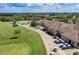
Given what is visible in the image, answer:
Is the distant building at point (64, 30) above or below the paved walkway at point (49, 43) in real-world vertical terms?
above

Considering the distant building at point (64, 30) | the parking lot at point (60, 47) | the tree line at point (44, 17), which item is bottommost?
the parking lot at point (60, 47)

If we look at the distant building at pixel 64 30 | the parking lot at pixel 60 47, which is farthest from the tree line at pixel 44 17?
the parking lot at pixel 60 47

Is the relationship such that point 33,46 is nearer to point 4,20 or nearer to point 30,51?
point 30,51

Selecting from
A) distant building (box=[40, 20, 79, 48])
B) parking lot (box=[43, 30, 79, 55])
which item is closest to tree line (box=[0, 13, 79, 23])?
distant building (box=[40, 20, 79, 48])

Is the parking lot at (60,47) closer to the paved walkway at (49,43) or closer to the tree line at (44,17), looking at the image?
the paved walkway at (49,43)

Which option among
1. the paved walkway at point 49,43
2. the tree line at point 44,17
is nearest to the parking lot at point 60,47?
the paved walkway at point 49,43

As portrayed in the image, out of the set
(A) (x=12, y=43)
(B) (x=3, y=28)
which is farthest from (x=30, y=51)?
(B) (x=3, y=28)

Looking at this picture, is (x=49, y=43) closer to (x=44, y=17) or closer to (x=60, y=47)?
(x=60, y=47)

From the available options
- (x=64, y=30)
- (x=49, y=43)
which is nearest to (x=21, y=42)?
(x=49, y=43)

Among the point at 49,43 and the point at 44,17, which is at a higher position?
the point at 44,17
